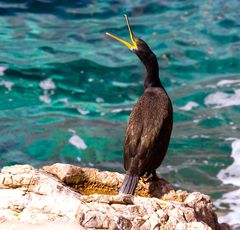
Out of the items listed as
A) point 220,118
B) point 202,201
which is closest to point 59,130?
point 220,118

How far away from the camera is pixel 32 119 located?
11133 mm

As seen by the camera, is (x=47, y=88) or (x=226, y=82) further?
Result: (x=226, y=82)

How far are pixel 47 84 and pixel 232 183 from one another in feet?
13.7

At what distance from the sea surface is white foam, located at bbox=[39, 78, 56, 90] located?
0.06 ft

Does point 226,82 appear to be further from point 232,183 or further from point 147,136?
point 147,136

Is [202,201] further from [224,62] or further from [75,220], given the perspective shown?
[224,62]

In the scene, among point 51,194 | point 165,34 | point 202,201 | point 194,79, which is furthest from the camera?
point 165,34

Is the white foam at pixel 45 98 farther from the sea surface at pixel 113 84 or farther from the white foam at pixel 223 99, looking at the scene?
the white foam at pixel 223 99

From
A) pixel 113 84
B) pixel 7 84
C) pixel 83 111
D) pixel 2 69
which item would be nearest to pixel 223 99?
pixel 113 84

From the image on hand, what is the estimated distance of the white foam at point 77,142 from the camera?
10359mm

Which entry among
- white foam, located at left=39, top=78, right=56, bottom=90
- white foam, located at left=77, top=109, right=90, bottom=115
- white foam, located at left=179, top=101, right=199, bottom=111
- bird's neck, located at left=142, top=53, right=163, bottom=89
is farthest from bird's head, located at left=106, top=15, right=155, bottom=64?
white foam, located at left=39, top=78, right=56, bottom=90

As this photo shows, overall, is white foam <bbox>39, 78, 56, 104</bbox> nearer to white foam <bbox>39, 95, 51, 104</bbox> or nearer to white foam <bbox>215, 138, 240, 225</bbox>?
white foam <bbox>39, 95, 51, 104</bbox>

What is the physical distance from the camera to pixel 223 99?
11.9m

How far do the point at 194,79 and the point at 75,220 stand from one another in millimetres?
9438
